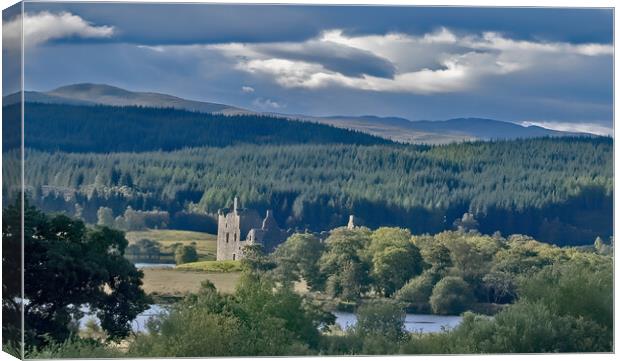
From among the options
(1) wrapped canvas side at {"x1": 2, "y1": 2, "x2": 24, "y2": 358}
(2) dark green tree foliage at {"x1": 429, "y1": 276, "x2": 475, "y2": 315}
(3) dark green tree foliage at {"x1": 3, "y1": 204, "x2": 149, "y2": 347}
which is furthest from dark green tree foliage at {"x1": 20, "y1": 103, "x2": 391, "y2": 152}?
(2) dark green tree foliage at {"x1": 429, "y1": 276, "x2": 475, "y2": 315}

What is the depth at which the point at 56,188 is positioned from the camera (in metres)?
20.4

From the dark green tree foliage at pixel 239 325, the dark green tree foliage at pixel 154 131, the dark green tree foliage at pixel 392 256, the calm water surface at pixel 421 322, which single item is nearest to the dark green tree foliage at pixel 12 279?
the dark green tree foliage at pixel 154 131

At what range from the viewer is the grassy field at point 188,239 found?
20.8 meters

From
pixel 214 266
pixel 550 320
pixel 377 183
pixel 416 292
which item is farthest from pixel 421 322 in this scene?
pixel 214 266

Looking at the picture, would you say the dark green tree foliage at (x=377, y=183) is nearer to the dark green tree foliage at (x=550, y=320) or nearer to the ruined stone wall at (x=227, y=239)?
the ruined stone wall at (x=227, y=239)

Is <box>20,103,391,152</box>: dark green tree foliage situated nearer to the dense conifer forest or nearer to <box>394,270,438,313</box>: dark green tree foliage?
the dense conifer forest

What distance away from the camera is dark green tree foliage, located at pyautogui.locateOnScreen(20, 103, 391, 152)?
20.6 metres

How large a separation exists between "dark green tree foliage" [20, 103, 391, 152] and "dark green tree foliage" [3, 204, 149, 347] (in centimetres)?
82

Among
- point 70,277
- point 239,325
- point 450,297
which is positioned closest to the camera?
point 70,277

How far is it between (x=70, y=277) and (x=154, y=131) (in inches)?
81.4

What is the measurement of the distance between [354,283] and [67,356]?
3.53 metres

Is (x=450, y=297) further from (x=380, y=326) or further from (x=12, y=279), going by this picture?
(x=12, y=279)

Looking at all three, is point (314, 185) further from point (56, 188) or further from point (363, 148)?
point (56, 188)

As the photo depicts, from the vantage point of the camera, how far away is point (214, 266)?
20984mm
